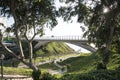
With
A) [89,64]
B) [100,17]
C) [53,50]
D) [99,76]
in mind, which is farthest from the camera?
[53,50]

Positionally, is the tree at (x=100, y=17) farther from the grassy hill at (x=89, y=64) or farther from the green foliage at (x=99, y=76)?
the green foliage at (x=99, y=76)

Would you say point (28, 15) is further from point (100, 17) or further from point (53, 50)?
point (53, 50)

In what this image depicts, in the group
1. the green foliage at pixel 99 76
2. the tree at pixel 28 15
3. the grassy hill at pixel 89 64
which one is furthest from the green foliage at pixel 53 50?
the green foliage at pixel 99 76

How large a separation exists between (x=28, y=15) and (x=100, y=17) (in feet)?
20.1

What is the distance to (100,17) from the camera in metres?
26.5

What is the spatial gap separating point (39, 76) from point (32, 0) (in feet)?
22.4

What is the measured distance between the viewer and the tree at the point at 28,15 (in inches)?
984

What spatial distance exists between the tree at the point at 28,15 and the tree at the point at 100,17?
141 centimetres

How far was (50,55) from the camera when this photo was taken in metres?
108

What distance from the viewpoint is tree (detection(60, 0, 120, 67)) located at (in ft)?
81.6

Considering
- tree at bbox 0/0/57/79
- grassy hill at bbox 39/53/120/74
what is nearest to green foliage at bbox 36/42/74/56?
grassy hill at bbox 39/53/120/74

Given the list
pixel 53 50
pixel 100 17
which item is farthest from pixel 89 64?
pixel 53 50

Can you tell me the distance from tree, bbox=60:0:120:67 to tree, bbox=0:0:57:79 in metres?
1.41

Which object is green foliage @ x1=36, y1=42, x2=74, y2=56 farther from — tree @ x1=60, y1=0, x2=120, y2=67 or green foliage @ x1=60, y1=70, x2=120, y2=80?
green foliage @ x1=60, y1=70, x2=120, y2=80
